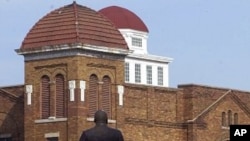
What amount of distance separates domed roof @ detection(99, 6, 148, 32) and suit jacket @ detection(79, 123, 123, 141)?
154 ft

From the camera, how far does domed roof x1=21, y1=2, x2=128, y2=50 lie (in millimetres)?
47594

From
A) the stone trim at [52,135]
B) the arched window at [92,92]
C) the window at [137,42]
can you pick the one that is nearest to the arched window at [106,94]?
the arched window at [92,92]

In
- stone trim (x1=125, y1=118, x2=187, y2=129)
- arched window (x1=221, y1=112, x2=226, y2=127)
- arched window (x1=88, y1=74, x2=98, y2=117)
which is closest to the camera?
arched window (x1=88, y1=74, x2=98, y2=117)

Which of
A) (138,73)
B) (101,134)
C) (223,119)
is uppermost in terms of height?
(138,73)

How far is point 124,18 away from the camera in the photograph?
5828 centimetres

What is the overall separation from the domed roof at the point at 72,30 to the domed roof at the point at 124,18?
8.30m

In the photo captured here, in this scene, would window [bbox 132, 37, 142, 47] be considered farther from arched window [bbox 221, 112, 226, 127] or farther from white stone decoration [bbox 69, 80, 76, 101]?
white stone decoration [bbox 69, 80, 76, 101]

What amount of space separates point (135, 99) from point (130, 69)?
5564mm

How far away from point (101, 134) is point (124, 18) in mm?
47875

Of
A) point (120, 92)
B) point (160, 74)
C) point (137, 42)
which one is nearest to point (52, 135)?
point (120, 92)

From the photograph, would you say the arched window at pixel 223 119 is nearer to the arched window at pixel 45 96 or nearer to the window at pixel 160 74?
the window at pixel 160 74

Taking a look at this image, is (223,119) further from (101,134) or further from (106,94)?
(101,134)

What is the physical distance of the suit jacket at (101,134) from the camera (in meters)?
10.5

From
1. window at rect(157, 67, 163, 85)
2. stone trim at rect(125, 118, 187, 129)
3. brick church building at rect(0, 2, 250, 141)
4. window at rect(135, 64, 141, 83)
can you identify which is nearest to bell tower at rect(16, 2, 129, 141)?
brick church building at rect(0, 2, 250, 141)
